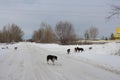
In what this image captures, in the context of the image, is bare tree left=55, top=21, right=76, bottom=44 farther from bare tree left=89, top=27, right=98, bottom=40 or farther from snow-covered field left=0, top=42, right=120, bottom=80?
snow-covered field left=0, top=42, right=120, bottom=80

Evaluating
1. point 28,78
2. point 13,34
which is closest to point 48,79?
point 28,78

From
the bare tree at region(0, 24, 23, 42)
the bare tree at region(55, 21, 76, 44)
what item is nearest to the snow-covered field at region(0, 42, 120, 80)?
the bare tree at region(55, 21, 76, 44)

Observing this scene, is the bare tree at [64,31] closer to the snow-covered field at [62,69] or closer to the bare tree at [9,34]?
the bare tree at [9,34]

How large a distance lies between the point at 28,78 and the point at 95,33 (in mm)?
180027

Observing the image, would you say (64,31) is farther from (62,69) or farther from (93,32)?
(62,69)

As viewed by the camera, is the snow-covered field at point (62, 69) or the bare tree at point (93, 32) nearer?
the snow-covered field at point (62, 69)

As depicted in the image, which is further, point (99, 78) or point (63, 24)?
point (63, 24)

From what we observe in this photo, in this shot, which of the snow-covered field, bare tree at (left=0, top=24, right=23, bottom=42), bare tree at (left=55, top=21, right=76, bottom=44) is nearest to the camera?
the snow-covered field

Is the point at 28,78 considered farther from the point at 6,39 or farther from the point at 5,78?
the point at 6,39

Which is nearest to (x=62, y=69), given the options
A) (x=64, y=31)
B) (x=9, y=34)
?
(x=64, y=31)

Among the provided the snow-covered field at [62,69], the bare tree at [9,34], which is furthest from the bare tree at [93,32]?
the snow-covered field at [62,69]

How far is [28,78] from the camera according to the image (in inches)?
532

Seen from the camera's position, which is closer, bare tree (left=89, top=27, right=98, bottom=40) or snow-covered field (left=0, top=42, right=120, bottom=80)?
snow-covered field (left=0, top=42, right=120, bottom=80)

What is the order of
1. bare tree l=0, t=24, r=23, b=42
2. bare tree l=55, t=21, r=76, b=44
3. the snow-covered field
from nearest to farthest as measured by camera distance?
the snow-covered field < bare tree l=55, t=21, r=76, b=44 < bare tree l=0, t=24, r=23, b=42
